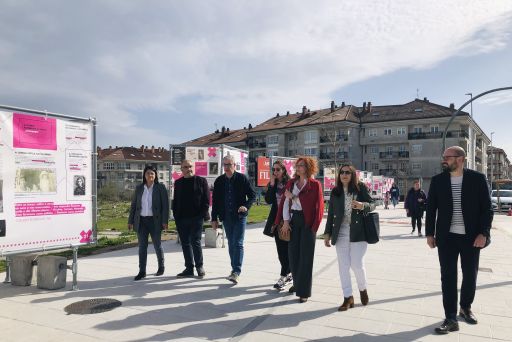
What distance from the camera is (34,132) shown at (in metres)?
5.91

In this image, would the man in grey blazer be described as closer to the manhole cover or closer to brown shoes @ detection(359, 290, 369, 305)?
the manhole cover

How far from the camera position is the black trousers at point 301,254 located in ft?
18.4

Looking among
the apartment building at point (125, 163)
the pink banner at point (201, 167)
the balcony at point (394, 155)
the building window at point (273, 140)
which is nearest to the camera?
the pink banner at point (201, 167)

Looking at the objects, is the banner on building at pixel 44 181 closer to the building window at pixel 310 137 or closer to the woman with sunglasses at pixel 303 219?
the woman with sunglasses at pixel 303 219

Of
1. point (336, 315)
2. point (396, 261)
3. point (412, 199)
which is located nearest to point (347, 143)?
point (412, 199)

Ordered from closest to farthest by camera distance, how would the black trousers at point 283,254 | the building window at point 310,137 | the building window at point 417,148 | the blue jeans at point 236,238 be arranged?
1. the black trousers at point 283,254
2. the blue jeans at point 236,238
3. the building window at point 417,148
4. the building window at point 310,137

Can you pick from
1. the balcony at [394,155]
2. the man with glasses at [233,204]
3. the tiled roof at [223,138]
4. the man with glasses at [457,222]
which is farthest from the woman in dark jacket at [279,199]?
the tiled roof at [223,138]

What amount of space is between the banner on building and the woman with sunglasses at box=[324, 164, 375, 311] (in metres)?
3.85

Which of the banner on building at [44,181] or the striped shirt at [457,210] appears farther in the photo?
the banner on building at [44,181]

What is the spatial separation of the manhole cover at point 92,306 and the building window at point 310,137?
67445mm

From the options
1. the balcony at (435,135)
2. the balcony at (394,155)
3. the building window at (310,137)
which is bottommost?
the balcony at (394,155)

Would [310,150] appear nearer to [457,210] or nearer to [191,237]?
[191,237]

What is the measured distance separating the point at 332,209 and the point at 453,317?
186cm

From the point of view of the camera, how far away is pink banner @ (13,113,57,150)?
574 centimetres
